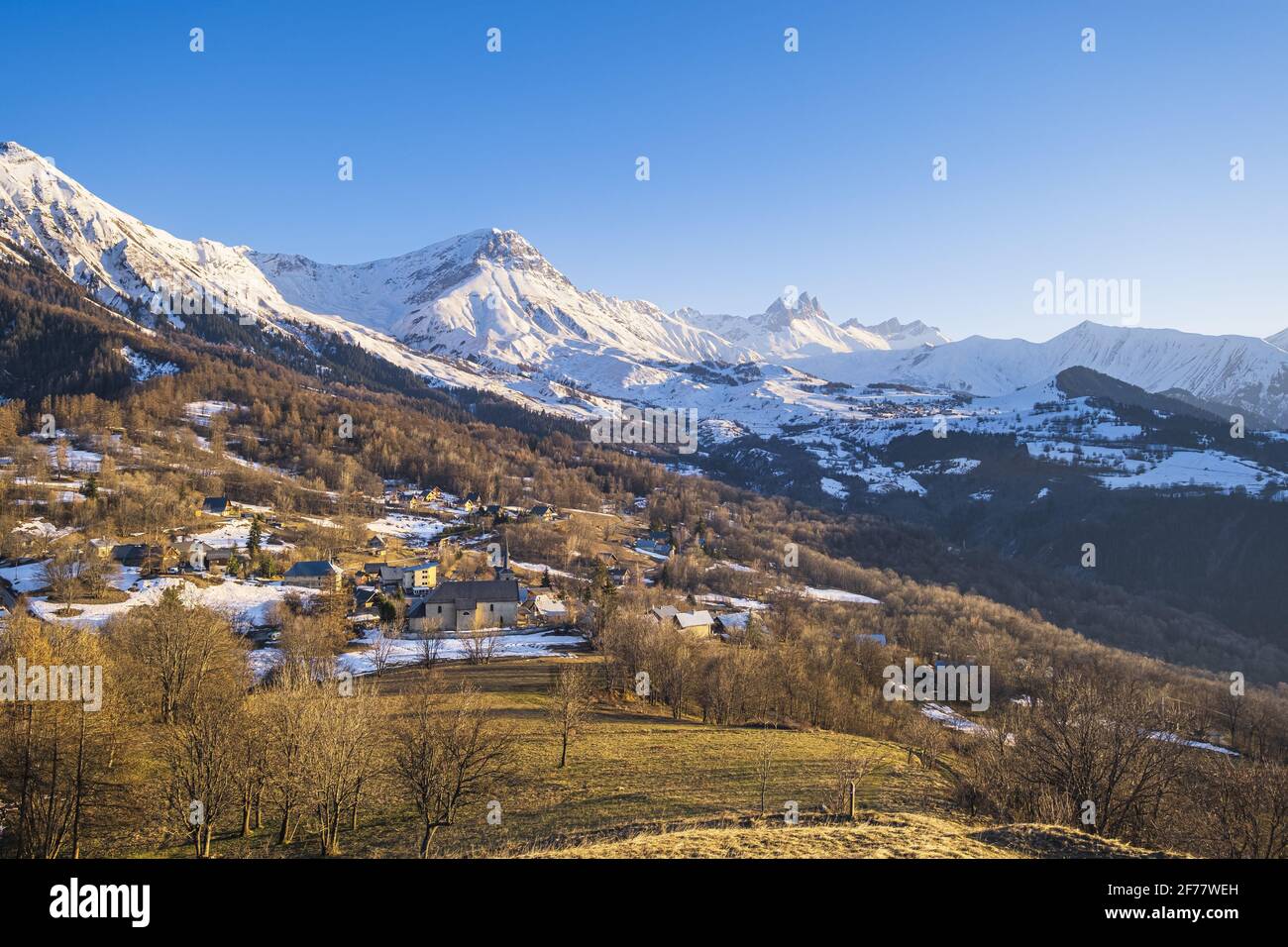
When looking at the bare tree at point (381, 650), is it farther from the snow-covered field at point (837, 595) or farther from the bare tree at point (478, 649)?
the snow-covered field at point (837, 595)

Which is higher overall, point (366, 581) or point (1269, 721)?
point (366, 581)

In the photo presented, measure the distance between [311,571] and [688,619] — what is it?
63513mm

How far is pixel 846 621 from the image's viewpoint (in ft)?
370

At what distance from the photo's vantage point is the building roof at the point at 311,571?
108m

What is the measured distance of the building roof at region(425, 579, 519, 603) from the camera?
100613 mm

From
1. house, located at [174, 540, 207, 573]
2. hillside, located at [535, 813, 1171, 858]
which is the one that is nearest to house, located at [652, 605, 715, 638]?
hillside, located at [535, 813, 1171, 858]

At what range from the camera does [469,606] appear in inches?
3942

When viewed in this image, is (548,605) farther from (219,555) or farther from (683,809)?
(683,809)

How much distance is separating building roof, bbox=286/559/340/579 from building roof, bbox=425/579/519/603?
2010 cm

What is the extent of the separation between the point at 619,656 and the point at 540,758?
25.6 metres

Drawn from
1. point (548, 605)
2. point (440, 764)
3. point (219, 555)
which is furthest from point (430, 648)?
point (219, 555)

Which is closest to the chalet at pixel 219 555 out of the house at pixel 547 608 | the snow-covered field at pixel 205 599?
the snow-covered field at pixel 205 599
